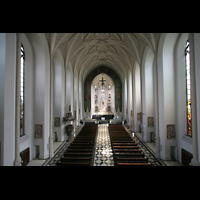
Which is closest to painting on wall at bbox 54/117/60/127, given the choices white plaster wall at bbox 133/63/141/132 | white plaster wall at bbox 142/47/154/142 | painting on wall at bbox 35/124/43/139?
painting on wall at bbox 35/124/43/139

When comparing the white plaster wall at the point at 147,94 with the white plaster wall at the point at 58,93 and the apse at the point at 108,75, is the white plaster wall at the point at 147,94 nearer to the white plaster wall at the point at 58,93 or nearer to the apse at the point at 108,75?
the white plaster wall at the point at 58,93

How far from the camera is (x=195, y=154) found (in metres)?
5.28

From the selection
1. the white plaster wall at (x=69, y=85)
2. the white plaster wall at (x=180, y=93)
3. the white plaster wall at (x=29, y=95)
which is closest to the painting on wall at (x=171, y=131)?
the white plaster wall at (x=180, y=93)

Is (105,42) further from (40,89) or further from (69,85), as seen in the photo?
(40,89)

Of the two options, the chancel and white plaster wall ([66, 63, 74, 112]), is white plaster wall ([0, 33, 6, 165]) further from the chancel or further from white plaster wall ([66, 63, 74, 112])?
white plaster wall ([66, 63, 74, 112])

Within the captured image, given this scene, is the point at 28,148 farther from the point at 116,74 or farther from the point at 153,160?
the point at 116,74

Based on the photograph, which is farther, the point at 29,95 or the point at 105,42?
the point at 105,42

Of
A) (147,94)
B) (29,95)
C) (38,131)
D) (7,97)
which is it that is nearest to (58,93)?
(29,95)

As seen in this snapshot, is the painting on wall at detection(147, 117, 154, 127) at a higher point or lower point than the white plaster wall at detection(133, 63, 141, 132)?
lower

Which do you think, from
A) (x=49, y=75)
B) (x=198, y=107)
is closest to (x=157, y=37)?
(x=198, y=107)

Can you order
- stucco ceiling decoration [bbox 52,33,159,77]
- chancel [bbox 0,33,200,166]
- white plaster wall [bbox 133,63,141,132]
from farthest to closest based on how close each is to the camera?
white plaster wall [bbox 133,63,141,132], stucco ceiling decoration [bbox 52,33,159,77], chancel [bbox 0,33,200,166]

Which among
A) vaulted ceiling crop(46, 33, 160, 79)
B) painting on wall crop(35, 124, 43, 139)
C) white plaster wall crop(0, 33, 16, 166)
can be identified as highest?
vaulted ceiling crop(46, 33, 160, 79)
